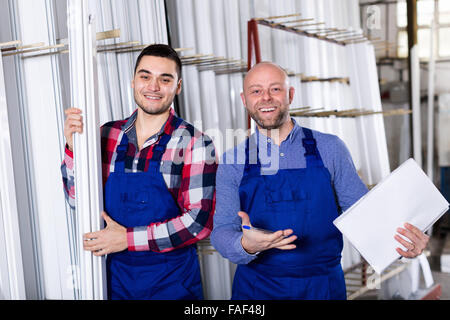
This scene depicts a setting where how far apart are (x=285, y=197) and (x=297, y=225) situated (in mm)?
73

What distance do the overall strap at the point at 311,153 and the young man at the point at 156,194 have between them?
23 centimetres

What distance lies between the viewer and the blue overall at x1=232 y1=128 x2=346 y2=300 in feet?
3.77

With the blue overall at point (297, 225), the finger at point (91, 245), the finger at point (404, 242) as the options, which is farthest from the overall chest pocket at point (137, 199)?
the finger at point (404, 242)

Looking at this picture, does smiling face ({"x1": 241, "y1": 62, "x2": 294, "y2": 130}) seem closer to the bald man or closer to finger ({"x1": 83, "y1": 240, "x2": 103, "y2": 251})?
the bald man

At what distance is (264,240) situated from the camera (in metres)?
0.98

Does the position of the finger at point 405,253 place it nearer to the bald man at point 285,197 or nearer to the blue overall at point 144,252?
the bald man at point 285,197

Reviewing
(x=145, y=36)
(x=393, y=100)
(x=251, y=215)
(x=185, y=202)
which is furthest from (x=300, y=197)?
(x=393, y=100)

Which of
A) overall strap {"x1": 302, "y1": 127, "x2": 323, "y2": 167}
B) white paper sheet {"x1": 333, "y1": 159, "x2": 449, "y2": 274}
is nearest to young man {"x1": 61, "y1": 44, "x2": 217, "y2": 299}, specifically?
overall strap {"x1": 302, "y1": 127, "x2": 323, "y2": 167}

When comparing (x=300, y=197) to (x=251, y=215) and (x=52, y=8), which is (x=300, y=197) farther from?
(x=52, y=8)

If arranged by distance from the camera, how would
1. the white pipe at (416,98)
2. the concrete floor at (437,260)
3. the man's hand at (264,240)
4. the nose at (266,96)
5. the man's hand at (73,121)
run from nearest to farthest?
1. the man's hand at (264,240)
2. the man's hand at (73,121)
3. the nose at (266,96)
4. the concrete floor at (437,260)
5. the white pipe at (416,98)

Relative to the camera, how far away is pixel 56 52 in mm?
1270

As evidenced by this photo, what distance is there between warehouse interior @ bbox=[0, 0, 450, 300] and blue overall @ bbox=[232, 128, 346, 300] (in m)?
0.21

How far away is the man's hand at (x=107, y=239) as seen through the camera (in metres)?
1.10

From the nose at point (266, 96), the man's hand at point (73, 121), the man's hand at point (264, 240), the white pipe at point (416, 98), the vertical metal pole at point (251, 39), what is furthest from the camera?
the white pipe at point (416, 98)
